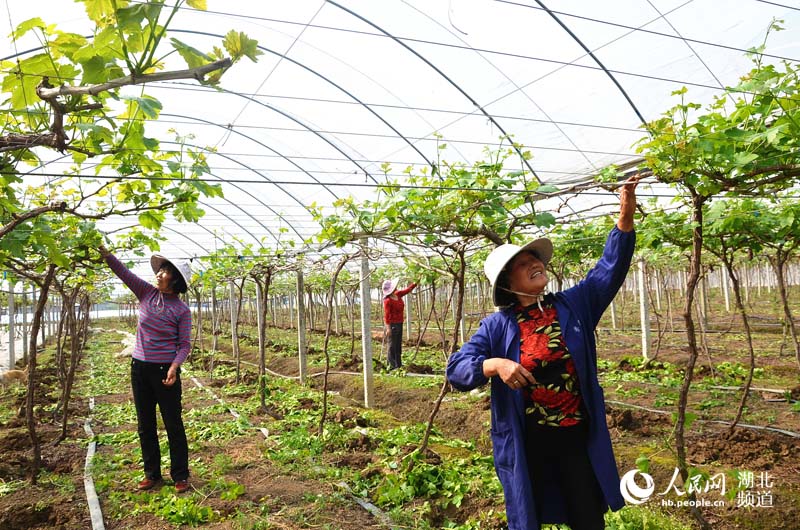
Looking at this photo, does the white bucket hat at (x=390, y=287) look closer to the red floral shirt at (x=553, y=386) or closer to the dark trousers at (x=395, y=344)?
the dark trousers at (x=395, y=344)

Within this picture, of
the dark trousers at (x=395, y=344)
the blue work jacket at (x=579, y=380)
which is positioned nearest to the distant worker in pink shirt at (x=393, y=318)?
the dark trousers at (x=395, y=344)

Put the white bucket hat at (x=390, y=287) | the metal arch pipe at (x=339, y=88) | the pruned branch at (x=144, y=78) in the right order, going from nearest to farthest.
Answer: the pruned branch at (x=144, y=78) → the metal arch pipe at (x=339, y=88) → the white bucket hat at (x=390, y=287)

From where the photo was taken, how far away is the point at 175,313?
463cm

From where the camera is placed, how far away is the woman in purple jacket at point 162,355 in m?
4.54

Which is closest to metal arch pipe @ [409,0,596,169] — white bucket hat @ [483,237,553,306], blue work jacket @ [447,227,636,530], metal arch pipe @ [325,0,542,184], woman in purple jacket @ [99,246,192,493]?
metal arch pipe @ [325,0,542,184]

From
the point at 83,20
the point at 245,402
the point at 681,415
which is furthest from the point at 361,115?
the point at 681,415

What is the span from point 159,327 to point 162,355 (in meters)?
0.24

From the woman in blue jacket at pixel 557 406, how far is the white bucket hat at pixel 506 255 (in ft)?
0.53

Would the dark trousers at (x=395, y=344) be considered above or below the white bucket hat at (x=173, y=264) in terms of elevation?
below

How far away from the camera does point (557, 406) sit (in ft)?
7.38

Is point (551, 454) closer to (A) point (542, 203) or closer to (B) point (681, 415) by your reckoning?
(B) point (681, 415)

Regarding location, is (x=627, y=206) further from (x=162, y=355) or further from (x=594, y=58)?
(x=594, y=58)

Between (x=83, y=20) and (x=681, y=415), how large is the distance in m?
6.59

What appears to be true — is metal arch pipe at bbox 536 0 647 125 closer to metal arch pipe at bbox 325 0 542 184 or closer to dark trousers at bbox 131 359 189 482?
metal arch pipe at bbox 325 0 542 184
